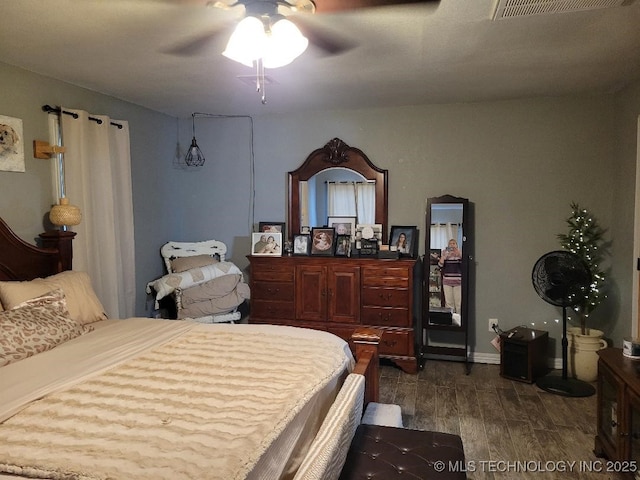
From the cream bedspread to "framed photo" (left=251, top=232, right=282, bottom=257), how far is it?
185 cm

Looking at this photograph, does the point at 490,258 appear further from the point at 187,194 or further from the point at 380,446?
the point at 187,194

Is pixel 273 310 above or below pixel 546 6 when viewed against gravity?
below

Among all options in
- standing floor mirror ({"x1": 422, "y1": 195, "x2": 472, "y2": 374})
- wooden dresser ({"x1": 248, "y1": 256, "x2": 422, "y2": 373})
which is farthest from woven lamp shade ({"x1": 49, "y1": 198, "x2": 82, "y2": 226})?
standing floor mirror ({"x1": 422, "y1": 195, "x2": 472, "y2": 374})

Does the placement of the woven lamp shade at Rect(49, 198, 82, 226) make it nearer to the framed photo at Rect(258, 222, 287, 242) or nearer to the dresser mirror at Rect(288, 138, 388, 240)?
the framed photo at Rect(258, 222, 287, 242)

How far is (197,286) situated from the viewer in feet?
13.1

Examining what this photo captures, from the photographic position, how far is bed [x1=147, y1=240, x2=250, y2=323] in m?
3.92

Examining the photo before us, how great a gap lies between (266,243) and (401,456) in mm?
2787

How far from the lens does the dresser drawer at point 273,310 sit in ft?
13.4

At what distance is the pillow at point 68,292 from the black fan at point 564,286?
3.15m

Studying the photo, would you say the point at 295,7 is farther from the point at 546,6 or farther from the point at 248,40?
the point at 546,6

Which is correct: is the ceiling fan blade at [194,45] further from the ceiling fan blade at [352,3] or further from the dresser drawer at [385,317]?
the dresser drawer at [385,317]

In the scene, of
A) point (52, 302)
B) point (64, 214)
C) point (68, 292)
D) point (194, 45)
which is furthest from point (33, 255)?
point (194, 45)

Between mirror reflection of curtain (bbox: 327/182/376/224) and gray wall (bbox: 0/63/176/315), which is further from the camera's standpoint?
mirror reflection of curtain (bbox: 327/182/376/224)

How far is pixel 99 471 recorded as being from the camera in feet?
3.86
